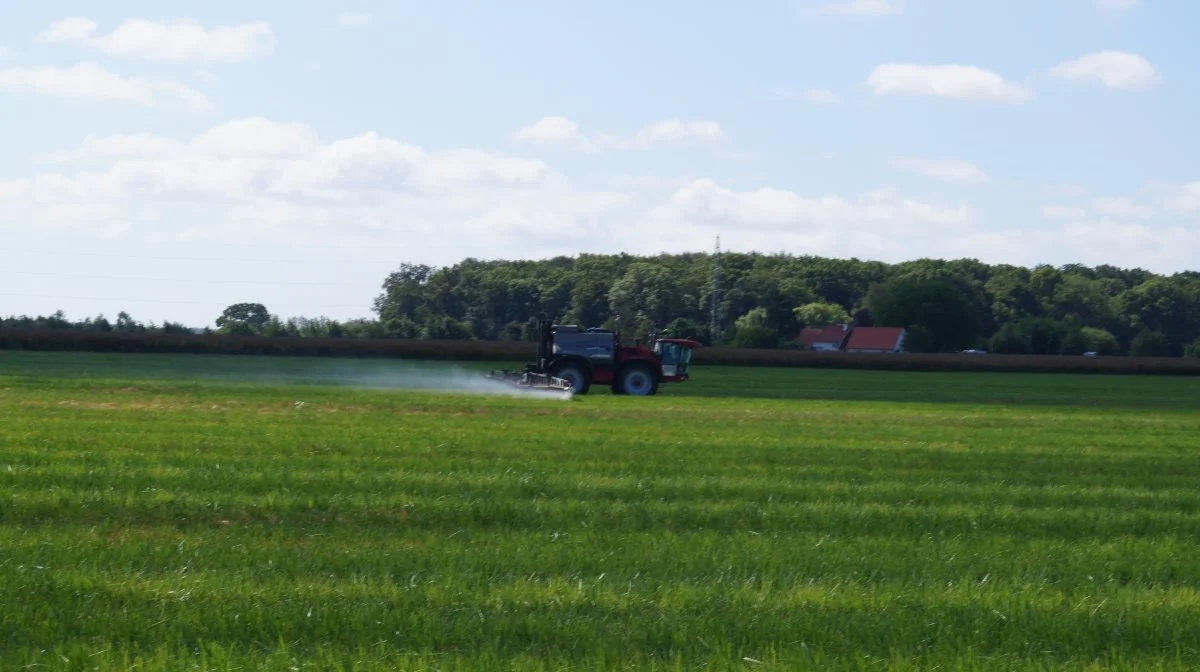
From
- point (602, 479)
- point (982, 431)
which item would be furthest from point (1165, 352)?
point (602, 479)

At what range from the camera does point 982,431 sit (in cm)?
2308

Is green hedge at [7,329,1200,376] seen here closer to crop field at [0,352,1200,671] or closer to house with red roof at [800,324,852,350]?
house with red roof at [800,324,852,350]

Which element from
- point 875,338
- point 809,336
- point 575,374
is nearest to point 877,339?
point 875,338

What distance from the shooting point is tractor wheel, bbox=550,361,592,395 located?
36.8 m

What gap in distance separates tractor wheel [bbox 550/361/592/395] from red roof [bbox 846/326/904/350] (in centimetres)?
8272

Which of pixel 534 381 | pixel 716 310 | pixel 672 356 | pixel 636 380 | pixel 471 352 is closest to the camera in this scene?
pixel 534 381

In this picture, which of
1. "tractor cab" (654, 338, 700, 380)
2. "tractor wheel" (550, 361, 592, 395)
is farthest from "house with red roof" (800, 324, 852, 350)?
"tractor wheel" (550, 361, 592, 395)

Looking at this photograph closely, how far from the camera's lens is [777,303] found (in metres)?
123

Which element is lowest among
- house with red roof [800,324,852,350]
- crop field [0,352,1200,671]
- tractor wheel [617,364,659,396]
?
crop field [0,352,1200,671]

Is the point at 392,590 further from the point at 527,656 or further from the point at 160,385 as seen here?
the point at 160,385

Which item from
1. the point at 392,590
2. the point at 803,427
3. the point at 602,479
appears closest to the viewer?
the point at 392,590

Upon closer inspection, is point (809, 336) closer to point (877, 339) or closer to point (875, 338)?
point (875, 338)

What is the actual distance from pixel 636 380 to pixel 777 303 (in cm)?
8729

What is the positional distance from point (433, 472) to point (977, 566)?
6.22 metres
